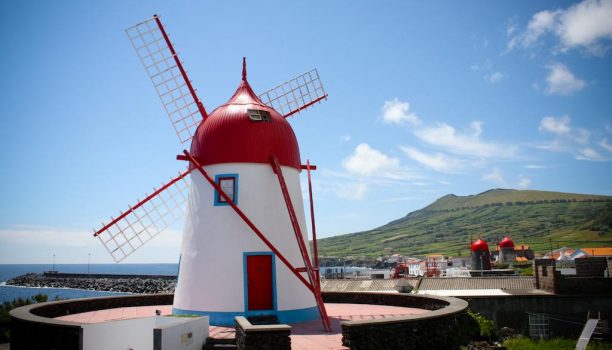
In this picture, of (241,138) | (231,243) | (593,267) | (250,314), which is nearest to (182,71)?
(241,138)

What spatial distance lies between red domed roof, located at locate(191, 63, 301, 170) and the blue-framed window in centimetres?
47

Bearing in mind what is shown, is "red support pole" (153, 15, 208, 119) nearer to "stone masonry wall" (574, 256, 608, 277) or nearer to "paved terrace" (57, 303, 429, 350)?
"paved terrace" (57, 303, 429, 350)

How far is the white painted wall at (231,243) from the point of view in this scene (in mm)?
13164

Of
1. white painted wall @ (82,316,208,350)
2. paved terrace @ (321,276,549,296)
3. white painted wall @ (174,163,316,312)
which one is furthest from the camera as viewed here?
paved terrace @ (321,276,549,296)

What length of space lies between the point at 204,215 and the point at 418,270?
54.5 meters

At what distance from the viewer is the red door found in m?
13.2

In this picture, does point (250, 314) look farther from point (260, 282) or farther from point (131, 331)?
point (131, 331)

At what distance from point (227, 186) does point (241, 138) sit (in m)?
1.46

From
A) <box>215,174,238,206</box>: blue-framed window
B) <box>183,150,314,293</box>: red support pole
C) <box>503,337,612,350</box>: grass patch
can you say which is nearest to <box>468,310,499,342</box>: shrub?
<box>503,337,612,350</box>: grass patch

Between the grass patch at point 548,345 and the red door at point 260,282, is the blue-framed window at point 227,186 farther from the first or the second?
the grass patch at point 548,345

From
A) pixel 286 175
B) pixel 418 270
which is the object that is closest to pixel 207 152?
pixel 286 175

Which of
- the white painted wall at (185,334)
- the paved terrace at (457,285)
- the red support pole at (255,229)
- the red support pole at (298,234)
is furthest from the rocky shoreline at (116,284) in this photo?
the white painted wall at (185,334)

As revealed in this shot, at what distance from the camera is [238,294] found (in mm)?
13023

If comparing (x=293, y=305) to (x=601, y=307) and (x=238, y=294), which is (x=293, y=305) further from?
(x=601, y=307)
